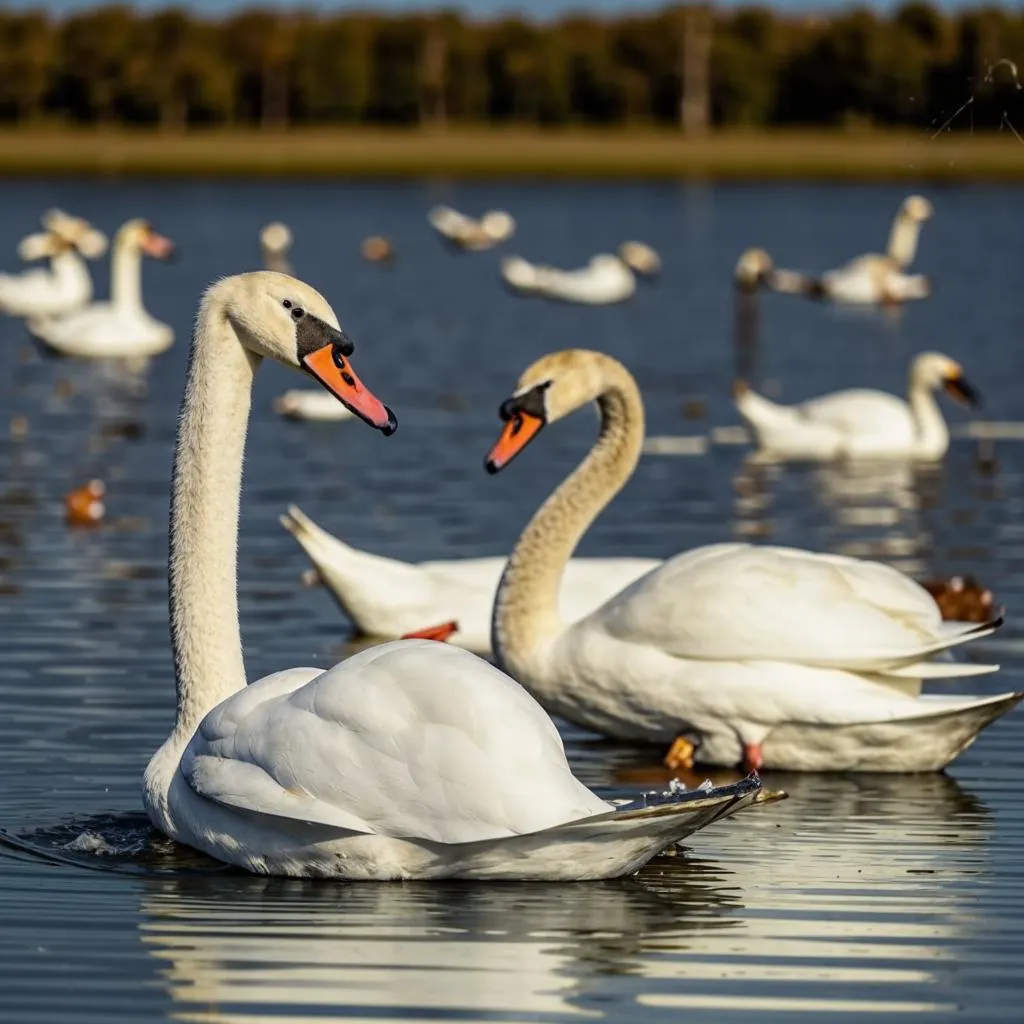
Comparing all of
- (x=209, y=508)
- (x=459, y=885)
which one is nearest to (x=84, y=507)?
(x=209, y=508)

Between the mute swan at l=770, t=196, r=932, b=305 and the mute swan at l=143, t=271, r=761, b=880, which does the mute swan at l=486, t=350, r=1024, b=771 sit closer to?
the mute swan at l=143, t=271, r=761, b=880

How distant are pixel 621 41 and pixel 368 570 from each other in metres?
128

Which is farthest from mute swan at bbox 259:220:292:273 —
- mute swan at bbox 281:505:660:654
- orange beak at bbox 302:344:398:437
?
orange beak at bbox 302:344:398:437

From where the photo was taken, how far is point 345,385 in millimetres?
7188

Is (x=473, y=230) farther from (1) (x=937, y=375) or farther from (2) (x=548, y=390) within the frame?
(2) (x=548, y=390)

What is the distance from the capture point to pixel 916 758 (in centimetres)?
884

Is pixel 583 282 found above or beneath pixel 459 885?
beneath

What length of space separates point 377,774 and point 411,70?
5028 inches

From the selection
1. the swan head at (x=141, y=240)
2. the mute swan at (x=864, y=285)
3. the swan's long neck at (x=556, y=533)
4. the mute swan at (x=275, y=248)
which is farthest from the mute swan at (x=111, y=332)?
the swan's long neck at (x=556, y=533)

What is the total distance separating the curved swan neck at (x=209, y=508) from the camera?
Result: 7.50 meters

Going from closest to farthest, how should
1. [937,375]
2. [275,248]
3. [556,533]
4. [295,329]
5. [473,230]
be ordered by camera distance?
[295,329] < [556,533] < [937,375] < [275,248] < [473,230]

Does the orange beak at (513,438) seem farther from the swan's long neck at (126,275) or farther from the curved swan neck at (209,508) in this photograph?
the swan's long neck at (126,275)

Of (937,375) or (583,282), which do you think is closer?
(937,375)

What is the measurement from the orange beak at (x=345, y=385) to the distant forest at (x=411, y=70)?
108 metres
